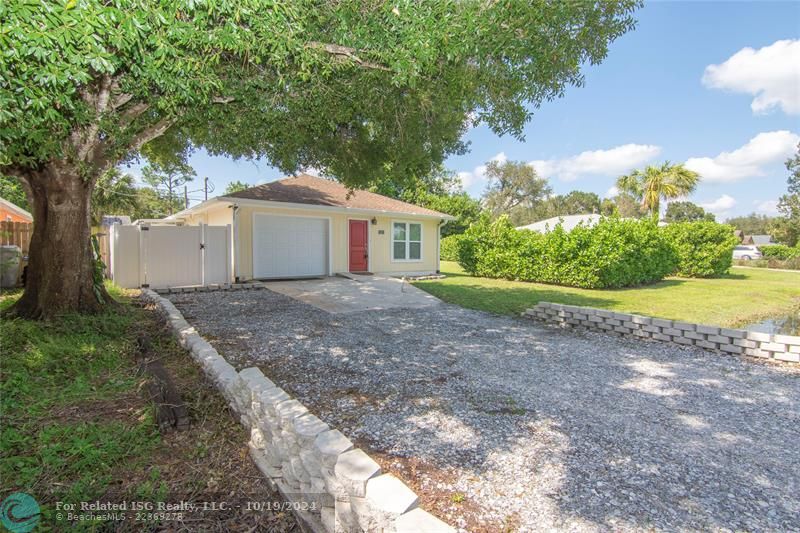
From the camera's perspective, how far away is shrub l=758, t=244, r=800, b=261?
29136 mm

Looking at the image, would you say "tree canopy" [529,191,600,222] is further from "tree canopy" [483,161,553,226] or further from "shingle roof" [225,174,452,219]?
"shingle roof" [225,174,452,219]

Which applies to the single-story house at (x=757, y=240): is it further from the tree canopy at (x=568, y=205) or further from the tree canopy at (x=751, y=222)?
the tree canopy at (x=568, y=205)

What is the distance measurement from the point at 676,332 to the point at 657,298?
5769 millimetres

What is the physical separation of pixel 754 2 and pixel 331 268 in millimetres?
12073

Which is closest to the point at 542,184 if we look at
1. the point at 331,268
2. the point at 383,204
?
the point at 383,204

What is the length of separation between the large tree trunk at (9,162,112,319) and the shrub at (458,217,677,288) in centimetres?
1230

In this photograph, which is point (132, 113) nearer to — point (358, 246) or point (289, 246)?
point (289, 246)

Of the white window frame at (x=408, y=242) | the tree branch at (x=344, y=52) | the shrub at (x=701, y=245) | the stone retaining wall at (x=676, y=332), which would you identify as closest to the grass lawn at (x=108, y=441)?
the tree branch at (x=344, y=52)

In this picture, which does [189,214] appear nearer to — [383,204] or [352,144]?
[383,204]

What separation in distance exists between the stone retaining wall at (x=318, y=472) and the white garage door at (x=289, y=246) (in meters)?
9.22

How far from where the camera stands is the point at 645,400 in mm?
3742

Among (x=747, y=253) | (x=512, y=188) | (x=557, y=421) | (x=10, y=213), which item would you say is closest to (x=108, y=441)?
(x=557, y=421)

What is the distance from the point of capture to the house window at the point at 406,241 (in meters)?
15.4

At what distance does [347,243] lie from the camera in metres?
13.9
